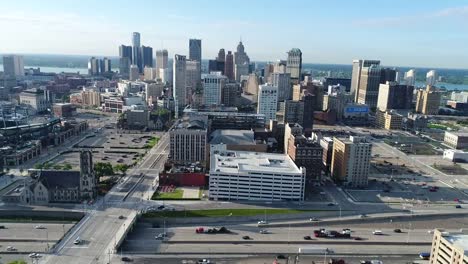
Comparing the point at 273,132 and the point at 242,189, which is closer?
the point at 242,189

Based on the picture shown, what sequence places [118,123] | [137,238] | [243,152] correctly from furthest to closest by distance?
[118,123] → [243,152] → [137,238]

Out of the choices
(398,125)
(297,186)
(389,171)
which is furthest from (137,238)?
(398,125)

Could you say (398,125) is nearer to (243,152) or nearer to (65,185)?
(243,152)

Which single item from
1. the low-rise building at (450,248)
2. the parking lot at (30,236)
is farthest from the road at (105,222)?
the low-rise building at (450,248)

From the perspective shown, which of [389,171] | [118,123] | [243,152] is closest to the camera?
[243,152]

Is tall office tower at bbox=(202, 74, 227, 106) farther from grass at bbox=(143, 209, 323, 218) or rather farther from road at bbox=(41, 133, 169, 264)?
grass at bbox=(143, 209, 323, 218)

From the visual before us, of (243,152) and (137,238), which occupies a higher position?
(243,152)

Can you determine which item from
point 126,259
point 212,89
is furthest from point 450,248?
point 212,89
